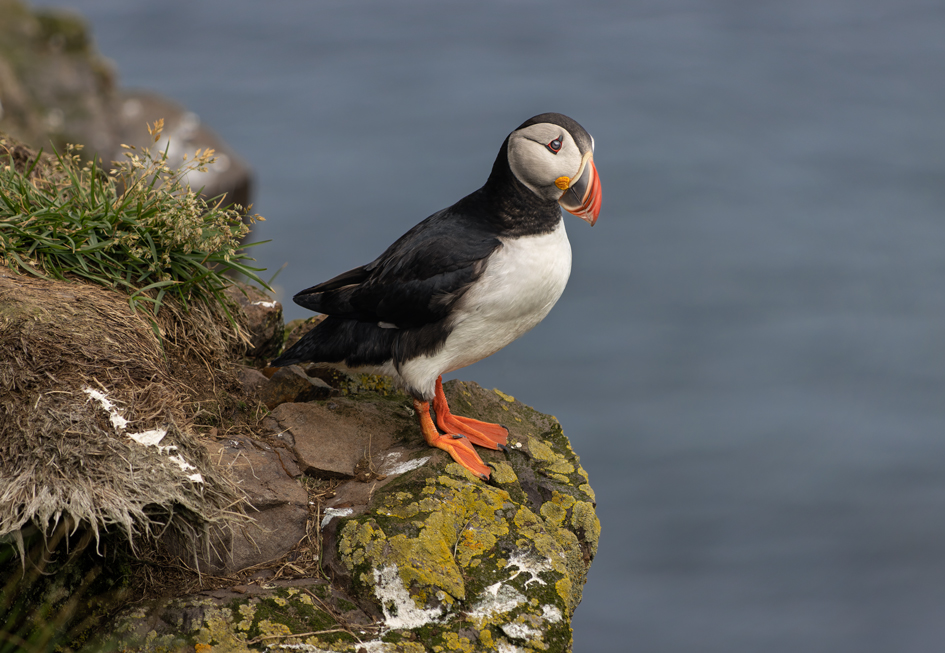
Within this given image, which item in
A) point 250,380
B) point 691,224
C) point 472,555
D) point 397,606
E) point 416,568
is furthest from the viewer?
point 691,224

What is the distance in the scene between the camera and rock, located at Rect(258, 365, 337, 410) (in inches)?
195

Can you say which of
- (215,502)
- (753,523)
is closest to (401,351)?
(215,502)

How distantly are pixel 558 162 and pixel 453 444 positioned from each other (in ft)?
5.19

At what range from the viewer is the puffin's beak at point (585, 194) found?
4.28m

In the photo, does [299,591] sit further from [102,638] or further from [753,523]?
[753,523]

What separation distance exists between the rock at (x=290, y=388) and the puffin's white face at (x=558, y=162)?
1.86 meters

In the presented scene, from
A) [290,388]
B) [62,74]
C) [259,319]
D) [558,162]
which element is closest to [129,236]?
[259,319]

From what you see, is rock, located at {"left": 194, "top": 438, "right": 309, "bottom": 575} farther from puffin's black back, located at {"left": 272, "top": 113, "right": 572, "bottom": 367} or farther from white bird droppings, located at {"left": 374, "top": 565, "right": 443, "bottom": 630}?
puffin's black back, located at {"left": 272, "top": 113, "right": 572, "bottom": 367}

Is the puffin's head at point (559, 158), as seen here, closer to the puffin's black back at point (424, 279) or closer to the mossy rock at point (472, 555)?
the puffin's black back at point (424, 279)

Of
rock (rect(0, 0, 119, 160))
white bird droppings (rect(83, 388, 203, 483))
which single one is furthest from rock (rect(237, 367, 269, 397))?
rock (rect(0, 0, 119, 160))

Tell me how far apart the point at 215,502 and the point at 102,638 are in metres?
0.67

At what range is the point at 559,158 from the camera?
4.26 m

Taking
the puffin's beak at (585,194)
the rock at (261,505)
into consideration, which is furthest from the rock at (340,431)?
the puffin's beak at (585,194)

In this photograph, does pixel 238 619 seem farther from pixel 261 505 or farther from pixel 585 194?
pixel 585 194
